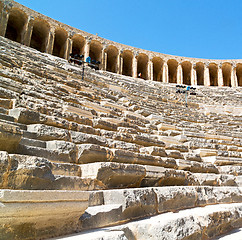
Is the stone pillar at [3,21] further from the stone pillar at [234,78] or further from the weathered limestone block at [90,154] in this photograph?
the stone pillar at [234,78]

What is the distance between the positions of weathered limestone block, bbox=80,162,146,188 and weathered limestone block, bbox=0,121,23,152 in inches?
38.0

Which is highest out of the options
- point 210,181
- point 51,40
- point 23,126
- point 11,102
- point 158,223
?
point 51,40

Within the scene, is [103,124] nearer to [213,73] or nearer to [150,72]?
[150,72]

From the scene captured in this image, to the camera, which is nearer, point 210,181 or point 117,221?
point 117,221

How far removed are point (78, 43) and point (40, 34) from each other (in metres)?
3.79

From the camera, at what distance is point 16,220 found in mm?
1734

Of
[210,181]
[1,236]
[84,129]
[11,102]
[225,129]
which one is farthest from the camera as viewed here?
[225,129]

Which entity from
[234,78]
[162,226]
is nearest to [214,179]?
[162,226]

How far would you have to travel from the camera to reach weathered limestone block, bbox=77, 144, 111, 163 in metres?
3.27

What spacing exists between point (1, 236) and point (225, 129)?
905 centimetres

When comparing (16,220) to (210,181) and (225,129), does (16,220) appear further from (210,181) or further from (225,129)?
(225,129)

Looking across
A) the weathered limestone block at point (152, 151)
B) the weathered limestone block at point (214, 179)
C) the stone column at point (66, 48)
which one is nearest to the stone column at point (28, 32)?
the stone column at point (66, 48)

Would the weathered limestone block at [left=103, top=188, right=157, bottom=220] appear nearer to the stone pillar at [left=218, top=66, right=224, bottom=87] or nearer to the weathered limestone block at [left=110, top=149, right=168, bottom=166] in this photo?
the weathered limestone block at [left=110, top=149, right=168, bottom=166]

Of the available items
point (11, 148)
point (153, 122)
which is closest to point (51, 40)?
point (153, 122)
